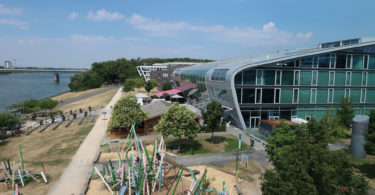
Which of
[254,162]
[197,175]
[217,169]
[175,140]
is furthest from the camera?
[175,140]

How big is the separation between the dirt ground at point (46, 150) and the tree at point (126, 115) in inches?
180

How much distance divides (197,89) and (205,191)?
108ft

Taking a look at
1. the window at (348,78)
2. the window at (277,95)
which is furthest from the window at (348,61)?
the window at (277,95)

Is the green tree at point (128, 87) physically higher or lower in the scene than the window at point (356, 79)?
lower

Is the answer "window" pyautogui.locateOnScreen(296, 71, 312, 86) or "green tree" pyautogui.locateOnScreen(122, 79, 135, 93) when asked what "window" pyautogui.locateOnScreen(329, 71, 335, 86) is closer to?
"window" pyautogui.locateOnScreen(296, 71, 312, 86)

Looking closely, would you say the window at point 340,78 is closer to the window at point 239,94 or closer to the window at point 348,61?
the window at point 348,61

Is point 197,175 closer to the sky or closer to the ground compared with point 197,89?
closer to the ground

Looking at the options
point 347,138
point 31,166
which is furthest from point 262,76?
point 31,166

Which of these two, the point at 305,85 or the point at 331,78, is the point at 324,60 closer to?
the point at 331,78

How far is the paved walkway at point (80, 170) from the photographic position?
16438 millimetres

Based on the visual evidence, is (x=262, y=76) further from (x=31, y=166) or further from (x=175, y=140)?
(x=31, y=166)

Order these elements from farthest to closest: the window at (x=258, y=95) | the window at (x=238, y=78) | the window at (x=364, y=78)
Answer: the window at (x=364, y=78)
the window at (x=258, y=95)
the window at (x=238, y=78)

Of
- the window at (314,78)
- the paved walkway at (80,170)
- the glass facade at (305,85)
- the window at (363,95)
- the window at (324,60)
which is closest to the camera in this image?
the paved walkway at (80,170)

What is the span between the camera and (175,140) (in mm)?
28516
